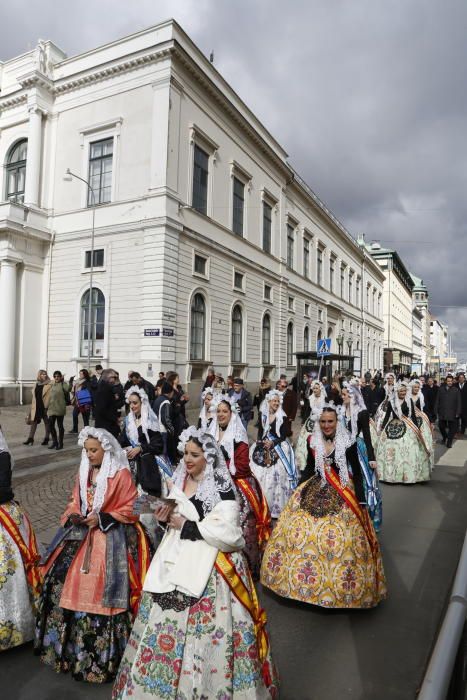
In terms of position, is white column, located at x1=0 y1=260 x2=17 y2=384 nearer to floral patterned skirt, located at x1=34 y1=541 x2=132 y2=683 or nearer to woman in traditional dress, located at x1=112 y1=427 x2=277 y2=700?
floral patterned skirt, located at x1=34 y1=541 x2=132 y2=683

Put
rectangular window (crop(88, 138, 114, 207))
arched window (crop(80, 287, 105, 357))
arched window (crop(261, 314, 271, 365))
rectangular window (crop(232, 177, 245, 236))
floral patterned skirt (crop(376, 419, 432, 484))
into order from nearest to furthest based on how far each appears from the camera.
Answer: floral patterned skirt (crop(376, 419, 432, 484))
arched window (crop(80, 287, 105, 357))
rectangular window (crop(88, 138, 114, 207))
rectangular window (crop(232, 177, 245, 236))
arched window (crop(261, 314, 271, 365))

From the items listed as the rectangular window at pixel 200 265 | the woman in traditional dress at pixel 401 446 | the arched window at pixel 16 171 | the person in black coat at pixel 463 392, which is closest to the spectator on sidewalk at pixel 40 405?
the woman in traditional dress at pixel 401 446

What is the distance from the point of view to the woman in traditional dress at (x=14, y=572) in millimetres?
3402

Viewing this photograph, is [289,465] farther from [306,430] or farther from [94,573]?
[94,573]

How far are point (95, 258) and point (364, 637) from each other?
66.6 ft

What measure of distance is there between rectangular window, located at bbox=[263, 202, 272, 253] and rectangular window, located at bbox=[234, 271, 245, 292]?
14.2 ft

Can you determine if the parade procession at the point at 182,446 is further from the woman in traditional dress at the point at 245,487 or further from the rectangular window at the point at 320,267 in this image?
the rectangular window at the point at 320,267

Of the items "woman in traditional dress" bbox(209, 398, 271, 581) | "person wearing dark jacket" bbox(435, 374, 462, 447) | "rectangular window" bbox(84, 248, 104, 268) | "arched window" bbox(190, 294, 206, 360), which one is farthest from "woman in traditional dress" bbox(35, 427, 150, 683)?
"rectangular window" bbox(84, 248, 104, 268)

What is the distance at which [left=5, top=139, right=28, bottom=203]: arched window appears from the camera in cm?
2466

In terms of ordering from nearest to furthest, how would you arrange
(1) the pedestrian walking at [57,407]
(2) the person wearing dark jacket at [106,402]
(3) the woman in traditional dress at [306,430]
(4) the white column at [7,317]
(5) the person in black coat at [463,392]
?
1. (2) the person wearing dark jacket at [106,402]
2. (3) the woman in traditional dress at [306,430]
3. (1) the pedestrian walking at [57,407]
4. (5) the person in black coat at [463,392]
5. (4) the white column at [7,317]

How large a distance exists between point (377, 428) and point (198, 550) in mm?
8225

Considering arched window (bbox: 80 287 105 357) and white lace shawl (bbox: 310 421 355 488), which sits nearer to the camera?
white lace shawl (bbox: 310 421 355 488)

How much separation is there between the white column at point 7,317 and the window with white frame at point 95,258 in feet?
9.65

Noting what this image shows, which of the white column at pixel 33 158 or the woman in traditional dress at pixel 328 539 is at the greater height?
the white column at pixel 33 158
